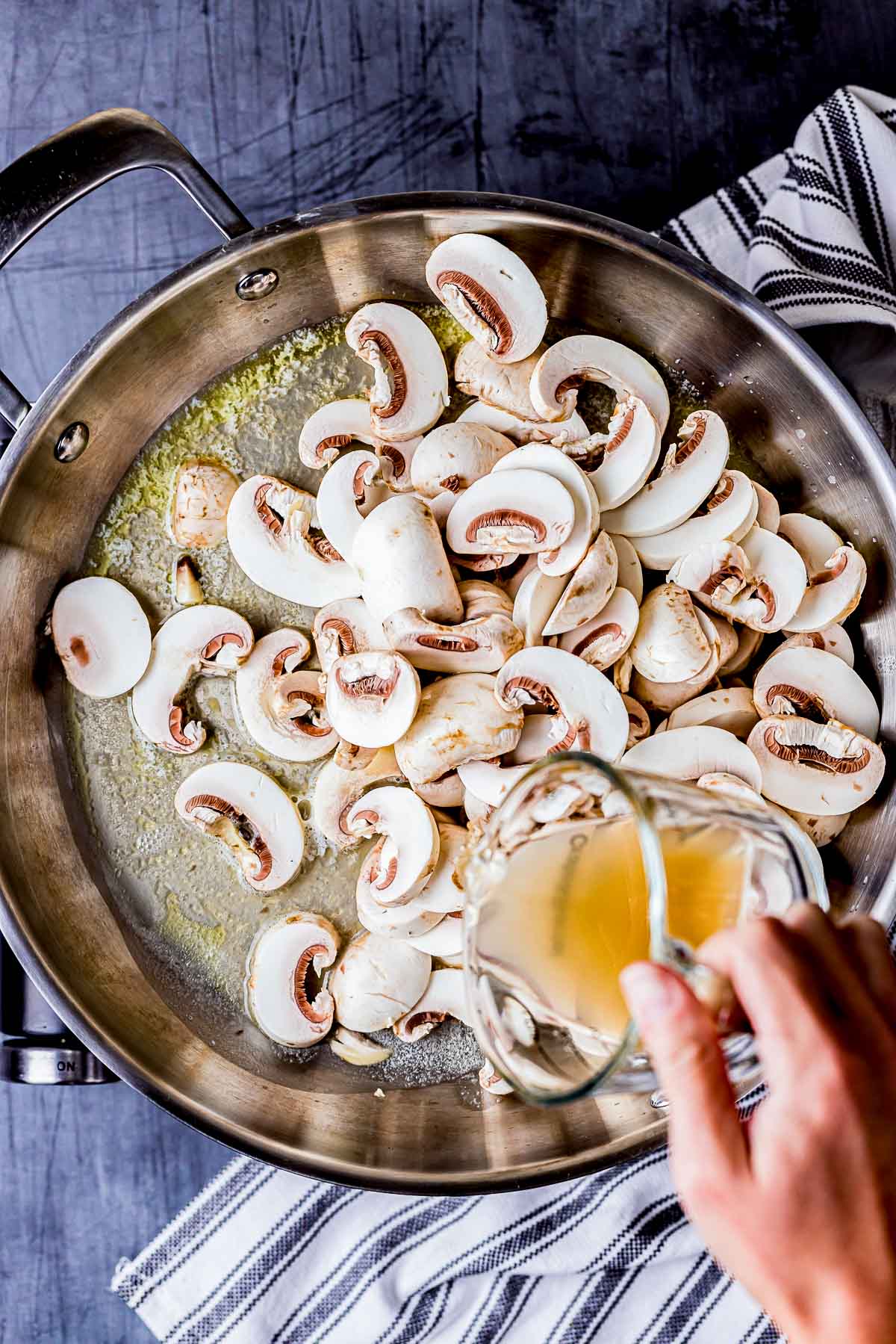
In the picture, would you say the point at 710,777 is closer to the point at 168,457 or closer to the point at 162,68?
the point at 168,457

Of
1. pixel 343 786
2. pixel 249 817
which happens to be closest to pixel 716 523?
pixel 343 786

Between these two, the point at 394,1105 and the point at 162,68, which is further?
the point at 162,68

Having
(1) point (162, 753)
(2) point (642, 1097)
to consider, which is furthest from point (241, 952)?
(2) point (642, 1097)

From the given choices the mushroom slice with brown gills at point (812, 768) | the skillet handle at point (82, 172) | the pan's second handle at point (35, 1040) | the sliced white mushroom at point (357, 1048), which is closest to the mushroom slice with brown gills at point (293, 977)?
the sliced white mushroom at point (357, 1048)

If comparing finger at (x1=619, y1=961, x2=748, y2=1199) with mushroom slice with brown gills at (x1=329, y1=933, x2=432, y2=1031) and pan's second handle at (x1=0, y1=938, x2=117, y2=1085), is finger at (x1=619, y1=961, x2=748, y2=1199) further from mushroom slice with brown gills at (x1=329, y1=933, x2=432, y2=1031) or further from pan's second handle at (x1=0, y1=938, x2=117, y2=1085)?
pan's second handle at (x1=0, y1=938, x2=117, y2=1085)

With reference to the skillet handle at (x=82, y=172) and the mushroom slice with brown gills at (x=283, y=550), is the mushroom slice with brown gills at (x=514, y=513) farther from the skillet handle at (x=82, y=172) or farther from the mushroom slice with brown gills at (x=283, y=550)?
the skillet handle at (x=82, y=172)

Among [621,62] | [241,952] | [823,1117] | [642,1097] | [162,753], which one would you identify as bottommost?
[823,1117]

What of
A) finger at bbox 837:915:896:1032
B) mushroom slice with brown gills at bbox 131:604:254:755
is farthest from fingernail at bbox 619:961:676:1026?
mushroom slice with brown gills at bbox 131:604:254:755

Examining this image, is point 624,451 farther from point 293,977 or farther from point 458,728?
point 293,977
